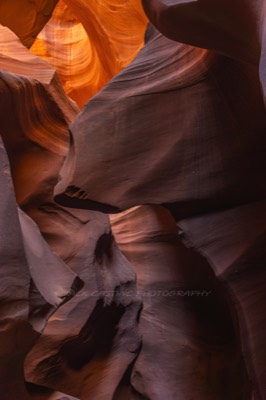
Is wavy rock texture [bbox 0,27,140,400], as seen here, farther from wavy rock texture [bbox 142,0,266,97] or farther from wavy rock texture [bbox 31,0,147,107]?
wavy rock texture [bbox 31,0,147,107]

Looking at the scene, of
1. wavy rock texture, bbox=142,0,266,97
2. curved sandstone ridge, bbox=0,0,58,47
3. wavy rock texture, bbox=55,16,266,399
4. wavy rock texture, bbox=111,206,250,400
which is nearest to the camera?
wavy rock texture, bbox=142,0,266,97

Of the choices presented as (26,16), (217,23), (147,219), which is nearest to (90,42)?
(26,16)

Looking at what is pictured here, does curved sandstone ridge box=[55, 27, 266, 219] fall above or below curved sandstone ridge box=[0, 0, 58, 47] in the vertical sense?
above

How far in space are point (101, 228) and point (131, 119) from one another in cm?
80

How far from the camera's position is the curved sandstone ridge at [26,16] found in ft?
17.3

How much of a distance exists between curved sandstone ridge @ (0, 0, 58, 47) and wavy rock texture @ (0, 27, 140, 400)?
6.08 ft

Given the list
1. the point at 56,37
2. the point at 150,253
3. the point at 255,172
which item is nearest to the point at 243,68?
the point at 255,172

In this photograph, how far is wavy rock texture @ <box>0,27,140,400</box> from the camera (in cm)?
277

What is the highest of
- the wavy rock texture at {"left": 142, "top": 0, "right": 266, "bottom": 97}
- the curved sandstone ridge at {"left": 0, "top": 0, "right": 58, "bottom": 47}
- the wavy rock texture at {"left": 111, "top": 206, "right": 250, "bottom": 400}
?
the wavy rock texture at {"left": 142, "top": 0, "right": 266, "bottom": 97}

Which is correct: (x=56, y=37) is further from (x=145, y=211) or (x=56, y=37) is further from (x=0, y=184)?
(x=0, y=184)

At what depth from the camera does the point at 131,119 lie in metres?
2.53

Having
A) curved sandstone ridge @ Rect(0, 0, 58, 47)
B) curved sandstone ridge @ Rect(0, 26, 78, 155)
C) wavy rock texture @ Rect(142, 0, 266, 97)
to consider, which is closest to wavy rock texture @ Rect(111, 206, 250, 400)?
curved sandstone ridge @ Rect(0, 26, 78, 155)

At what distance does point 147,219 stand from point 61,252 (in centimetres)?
72

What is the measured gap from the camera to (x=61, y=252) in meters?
3.04
